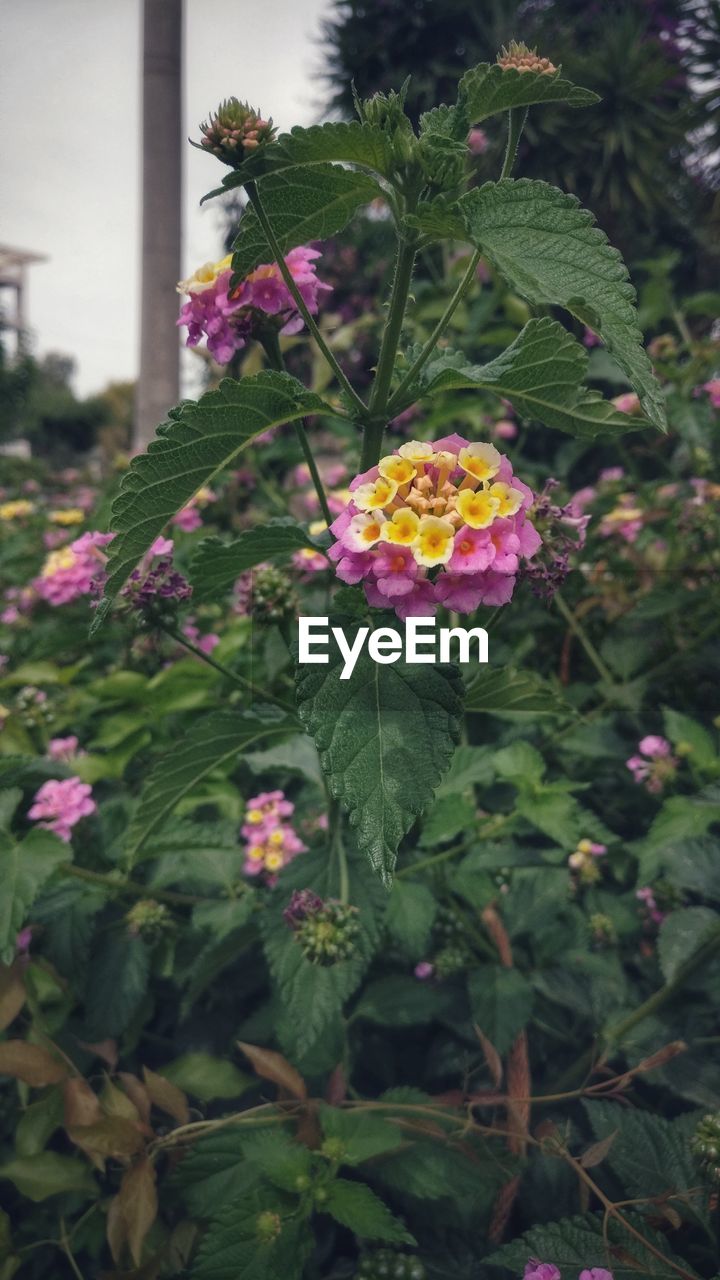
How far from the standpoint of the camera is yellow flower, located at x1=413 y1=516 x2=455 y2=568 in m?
0.64

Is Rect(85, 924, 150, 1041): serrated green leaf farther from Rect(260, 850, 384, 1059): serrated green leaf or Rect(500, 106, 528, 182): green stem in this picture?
Rect(500, 106, 528, 182): green stem

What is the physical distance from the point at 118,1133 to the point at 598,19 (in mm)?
6014

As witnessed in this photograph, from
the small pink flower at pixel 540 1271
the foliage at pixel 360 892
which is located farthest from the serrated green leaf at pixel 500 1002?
the small pink flower at pixel 540 1271

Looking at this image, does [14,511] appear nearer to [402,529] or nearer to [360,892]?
[360,892]

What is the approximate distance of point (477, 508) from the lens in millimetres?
666

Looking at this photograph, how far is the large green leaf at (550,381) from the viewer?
65cm

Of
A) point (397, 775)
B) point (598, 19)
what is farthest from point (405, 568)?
point (598, 19)

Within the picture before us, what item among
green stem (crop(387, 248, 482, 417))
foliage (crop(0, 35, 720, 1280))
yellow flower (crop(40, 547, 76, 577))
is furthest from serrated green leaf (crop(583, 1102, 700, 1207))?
yellow flower (crop(40, 547, 76, 577))

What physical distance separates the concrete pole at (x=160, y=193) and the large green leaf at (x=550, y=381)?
2598 millimetres

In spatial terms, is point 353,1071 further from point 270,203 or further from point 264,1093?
point 270,203

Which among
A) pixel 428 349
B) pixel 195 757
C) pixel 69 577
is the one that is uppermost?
pixel 428 349

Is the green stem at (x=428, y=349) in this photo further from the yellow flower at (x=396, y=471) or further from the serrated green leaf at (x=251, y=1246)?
the serrated green leaf at (x=251, y=1246)

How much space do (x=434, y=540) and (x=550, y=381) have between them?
150mm

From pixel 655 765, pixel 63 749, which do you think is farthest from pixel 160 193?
pixel 655 765
